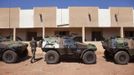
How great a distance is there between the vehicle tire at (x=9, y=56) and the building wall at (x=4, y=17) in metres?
9.37

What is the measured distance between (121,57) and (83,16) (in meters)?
9.02

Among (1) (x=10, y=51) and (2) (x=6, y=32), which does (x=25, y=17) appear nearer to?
(2) (x=6, y=32)

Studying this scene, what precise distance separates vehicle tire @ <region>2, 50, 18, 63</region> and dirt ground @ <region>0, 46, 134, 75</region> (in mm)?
324

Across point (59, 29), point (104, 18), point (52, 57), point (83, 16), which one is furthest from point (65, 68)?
point (59, 29)

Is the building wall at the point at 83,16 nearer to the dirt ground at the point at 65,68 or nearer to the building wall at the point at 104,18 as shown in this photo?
the building wall at the point at 104,18

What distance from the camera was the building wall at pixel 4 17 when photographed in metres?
24.3

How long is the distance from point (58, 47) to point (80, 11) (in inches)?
358

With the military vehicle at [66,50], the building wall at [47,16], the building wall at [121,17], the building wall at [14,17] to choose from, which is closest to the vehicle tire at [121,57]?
the military vehicle at [66,50]

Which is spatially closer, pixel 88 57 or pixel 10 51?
pixel 88 57

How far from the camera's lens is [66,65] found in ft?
48.3

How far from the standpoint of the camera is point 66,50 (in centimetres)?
1529

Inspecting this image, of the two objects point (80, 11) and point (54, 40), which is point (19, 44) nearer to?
point (54, 40)

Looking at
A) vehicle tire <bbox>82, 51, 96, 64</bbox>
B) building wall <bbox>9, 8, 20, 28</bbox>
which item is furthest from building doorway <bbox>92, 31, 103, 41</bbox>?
vehicle tire <bbox>82, 51, 96, 64</bbox>

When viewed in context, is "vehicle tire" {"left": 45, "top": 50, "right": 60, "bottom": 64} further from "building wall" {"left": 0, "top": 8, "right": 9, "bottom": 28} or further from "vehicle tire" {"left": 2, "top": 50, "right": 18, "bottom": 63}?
"building wall" {"left": 0, "top": 8, "right": 9, "bottom": 28}
